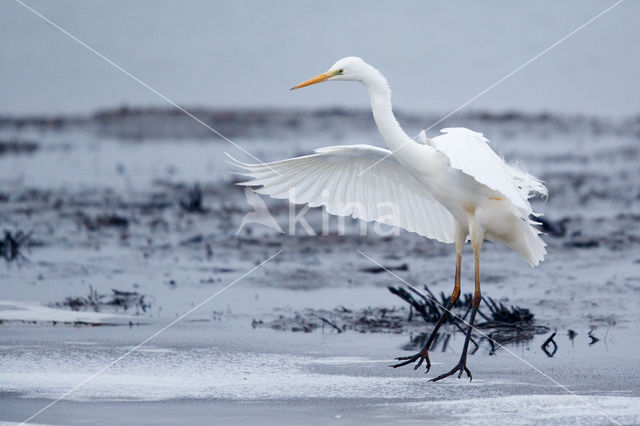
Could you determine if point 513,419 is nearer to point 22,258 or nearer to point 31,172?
point 22,258

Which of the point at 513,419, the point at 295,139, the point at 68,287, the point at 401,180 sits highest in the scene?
the point at 295,139

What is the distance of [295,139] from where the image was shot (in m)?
21.8

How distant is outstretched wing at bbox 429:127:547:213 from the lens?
6.69 meters

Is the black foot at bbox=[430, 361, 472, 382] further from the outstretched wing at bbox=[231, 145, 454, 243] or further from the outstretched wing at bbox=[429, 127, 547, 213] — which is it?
the outstretched wing at bbox=[231, 145, 454, 243]

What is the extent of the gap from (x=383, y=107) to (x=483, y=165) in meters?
0.90

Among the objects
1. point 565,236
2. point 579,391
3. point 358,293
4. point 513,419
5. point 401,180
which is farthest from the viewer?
point 565,236

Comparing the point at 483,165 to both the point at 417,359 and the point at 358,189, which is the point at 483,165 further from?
the point at 358,189

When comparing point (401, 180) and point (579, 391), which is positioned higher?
point (401, 180)

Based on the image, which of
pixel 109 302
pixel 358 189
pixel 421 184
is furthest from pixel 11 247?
pixel 421 184

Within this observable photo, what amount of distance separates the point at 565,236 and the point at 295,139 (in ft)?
34.0

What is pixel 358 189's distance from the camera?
8266 millimetres

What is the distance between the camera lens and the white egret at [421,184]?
22.8 ft

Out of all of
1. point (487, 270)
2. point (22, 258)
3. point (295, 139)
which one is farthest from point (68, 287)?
point (295, 139)

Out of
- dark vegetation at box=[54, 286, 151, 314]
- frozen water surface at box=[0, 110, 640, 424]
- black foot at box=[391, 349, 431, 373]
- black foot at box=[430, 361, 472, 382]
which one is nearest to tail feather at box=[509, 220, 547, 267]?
frozen water surface at box=[0, 110, 640, 424]
